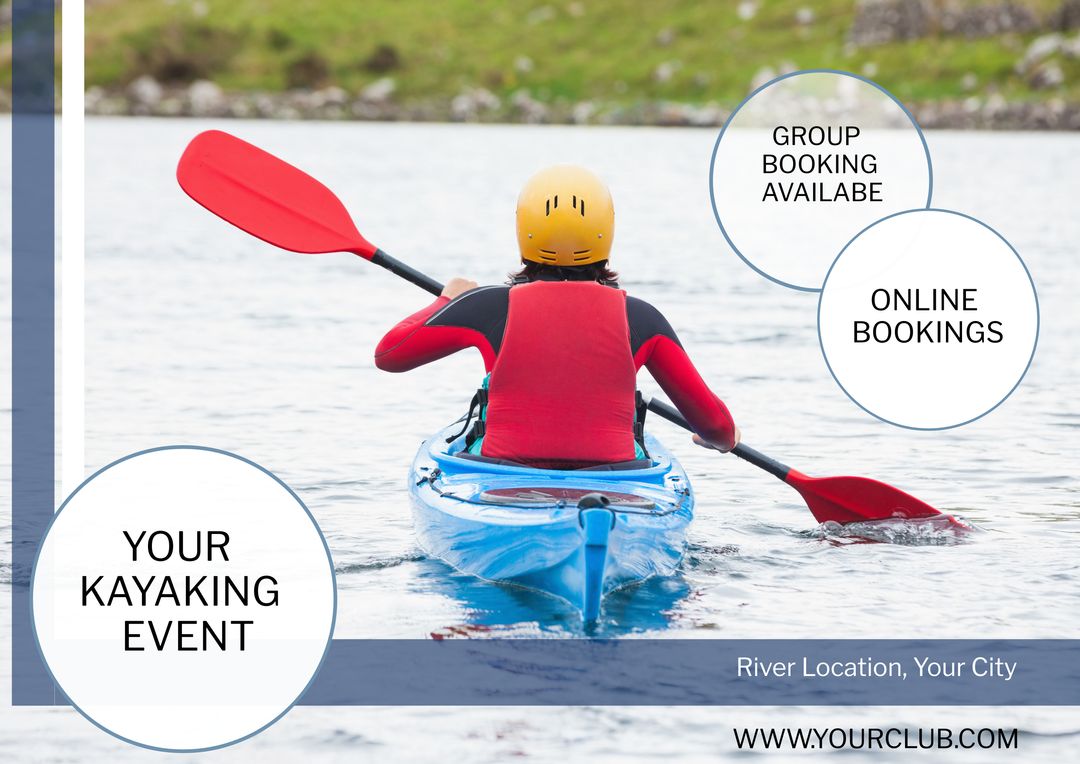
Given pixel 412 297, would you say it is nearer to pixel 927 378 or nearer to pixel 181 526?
pixel 927 378

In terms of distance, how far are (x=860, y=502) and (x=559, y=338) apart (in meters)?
2.65

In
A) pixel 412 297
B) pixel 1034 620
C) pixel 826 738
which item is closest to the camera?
pixel 826 738

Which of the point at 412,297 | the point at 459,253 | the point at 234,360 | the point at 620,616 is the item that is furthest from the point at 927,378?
the point at 459,253

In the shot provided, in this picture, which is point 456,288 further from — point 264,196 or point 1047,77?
point 1047,77

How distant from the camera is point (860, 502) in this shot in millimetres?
8234

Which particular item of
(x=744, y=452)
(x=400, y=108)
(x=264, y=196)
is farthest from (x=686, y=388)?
(x=400, y=108)

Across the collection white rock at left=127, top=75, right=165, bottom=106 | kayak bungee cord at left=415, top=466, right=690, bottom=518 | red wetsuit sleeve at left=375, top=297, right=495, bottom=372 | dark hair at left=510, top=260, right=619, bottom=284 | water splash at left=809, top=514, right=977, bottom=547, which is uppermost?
white rock at left=127, top=75, right=165, bottom=106

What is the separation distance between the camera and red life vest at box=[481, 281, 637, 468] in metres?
6.27

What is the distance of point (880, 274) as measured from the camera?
25.6 ft

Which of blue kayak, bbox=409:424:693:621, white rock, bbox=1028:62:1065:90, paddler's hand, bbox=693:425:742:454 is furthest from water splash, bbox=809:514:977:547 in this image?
white rock, bbox=1028:62:1065:90

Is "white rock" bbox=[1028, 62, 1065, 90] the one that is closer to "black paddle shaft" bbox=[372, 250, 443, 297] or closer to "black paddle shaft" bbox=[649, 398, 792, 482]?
"black paddle shaft" bbox=[649, 398, 792, 482]

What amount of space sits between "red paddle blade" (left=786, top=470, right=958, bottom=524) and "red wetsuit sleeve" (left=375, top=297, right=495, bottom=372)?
2.42 meters

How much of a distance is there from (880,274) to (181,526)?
3854 mm

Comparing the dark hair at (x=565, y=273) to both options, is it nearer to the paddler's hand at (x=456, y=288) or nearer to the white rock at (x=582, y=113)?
the paddler's hand at (x=456, y=288)
